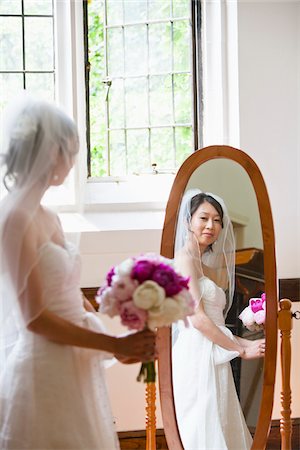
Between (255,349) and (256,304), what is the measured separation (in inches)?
A: 6.9

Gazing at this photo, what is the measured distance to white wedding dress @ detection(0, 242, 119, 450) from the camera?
2369mm

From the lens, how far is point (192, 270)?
333 cm

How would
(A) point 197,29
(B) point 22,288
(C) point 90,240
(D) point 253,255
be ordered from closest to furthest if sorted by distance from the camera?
(B) point 22,288 → (D) point 253,255 → (C) point 90,240 → (A) point 197,29

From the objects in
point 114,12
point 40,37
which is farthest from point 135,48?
point 40,37

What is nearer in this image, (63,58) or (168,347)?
(168,347)

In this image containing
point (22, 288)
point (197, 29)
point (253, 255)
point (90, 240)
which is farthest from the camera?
point (197, 29)

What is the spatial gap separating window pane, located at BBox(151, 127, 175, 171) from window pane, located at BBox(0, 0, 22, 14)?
34.2 inches

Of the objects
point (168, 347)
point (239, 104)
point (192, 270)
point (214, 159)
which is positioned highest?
point (239, 104)

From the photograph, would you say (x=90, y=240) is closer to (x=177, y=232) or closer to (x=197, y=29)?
(x=177, y=232)

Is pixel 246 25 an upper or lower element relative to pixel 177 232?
upper

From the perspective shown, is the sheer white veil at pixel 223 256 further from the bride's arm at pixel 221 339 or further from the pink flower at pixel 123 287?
the pink flower at pixel 123 287

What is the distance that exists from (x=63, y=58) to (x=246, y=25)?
0.86m

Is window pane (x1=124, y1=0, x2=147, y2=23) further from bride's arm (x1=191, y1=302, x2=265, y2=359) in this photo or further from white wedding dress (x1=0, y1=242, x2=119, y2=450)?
white wedding dress (x1=0, y1=242, x2=119, y2=450)

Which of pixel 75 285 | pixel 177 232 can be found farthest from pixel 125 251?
pixel 75 285
